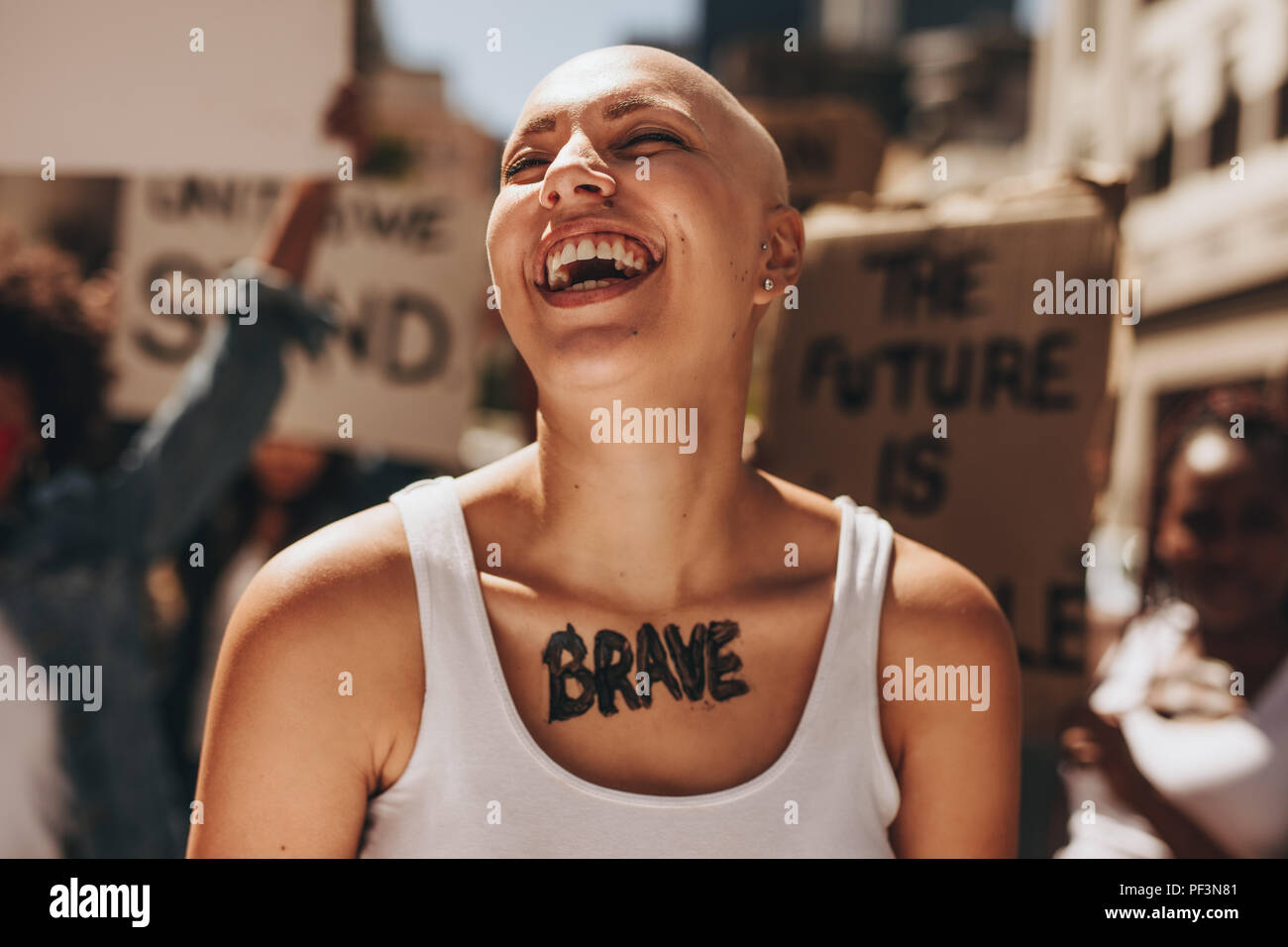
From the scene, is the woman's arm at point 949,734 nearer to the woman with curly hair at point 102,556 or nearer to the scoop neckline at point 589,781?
the scoop neckline at point 589,781

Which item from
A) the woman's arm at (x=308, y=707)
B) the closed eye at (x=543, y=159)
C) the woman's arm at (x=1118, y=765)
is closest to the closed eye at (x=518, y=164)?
the closed eye at (x=543, y=159)

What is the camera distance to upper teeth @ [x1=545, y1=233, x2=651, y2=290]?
1255 mm

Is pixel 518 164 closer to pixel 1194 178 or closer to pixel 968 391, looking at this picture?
pixel 968 391

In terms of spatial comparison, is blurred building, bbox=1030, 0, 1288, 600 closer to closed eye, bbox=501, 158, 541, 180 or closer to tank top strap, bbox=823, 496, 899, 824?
tank top strap, bbox=823, 496, 899, 824

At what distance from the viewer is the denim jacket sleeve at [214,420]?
2.02m

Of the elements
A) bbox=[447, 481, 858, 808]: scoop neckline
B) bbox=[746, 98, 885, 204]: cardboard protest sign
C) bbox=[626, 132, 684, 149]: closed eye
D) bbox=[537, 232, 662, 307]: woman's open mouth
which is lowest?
bbox=[447, 481, 858, 808]: scoop neckline

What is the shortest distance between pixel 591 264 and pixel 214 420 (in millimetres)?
1064

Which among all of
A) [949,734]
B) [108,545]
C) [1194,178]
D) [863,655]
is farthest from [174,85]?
[1194,178]

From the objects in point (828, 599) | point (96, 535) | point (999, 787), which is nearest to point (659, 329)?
point (828, 599)

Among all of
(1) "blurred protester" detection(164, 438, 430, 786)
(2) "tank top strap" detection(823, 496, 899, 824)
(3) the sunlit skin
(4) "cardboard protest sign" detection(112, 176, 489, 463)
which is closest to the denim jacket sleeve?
(4) "cardboard protest sign" detection(112, 176, 489, 463)

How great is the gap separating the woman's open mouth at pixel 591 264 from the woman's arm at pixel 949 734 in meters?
0.54

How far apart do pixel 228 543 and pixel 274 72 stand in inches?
70.4

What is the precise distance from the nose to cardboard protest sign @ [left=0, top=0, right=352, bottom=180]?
36.6 inches
